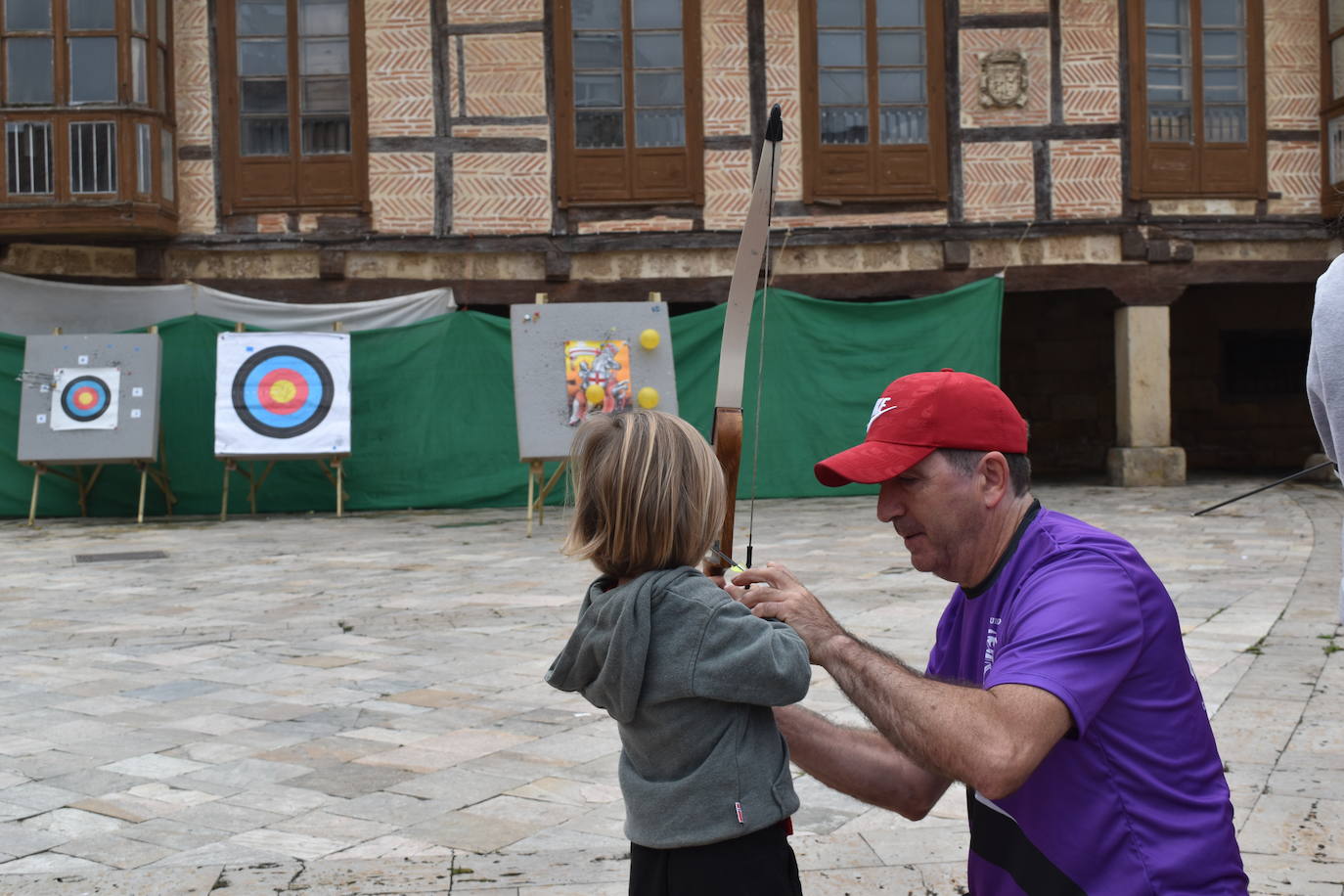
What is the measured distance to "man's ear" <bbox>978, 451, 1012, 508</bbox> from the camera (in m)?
1.85

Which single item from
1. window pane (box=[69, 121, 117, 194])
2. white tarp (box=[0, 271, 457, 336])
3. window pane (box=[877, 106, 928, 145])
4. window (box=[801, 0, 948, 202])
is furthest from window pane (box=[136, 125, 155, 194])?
window pane (box=[877, 106, 928, 145])

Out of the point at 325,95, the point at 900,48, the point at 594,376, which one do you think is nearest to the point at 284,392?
the point at 594,376

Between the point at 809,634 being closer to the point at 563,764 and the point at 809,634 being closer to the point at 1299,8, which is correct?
the point at 563,764

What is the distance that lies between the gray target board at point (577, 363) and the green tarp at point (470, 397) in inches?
37.0

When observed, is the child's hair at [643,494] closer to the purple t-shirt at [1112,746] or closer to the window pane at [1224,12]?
the purple t-shirt at [1112,746]

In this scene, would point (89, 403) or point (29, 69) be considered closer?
point (89, 403)

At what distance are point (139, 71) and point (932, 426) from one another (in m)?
12.4

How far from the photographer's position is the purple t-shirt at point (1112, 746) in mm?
1629

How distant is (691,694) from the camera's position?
1934mm

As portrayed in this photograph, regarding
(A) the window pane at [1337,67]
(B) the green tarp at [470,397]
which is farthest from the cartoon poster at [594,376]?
(A) the window pane at [1337,67]

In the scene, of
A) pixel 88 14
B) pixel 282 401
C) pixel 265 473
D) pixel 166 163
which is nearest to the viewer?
pixel 282 401

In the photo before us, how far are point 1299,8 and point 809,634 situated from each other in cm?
1416

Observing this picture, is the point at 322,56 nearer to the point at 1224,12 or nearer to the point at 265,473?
the point at 265,473

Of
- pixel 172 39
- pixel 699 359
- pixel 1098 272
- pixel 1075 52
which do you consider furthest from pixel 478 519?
pixel 1075 52
